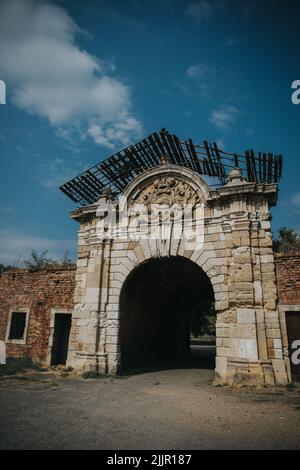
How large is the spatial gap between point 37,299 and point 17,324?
156cm

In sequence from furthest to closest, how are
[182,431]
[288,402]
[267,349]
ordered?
[267,349] → [288,402] → [182,431]

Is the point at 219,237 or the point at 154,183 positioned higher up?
the point at 154,183

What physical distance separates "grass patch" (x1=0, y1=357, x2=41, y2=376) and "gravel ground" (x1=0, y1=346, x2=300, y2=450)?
3.82 feet

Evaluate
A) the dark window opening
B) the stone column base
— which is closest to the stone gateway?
the stone column base

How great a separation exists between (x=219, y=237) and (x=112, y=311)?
409cm

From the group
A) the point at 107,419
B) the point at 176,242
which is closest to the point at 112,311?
the point at 176,242

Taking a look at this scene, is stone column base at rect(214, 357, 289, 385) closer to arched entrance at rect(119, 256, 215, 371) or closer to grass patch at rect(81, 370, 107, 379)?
grass patch at rect(81, 370, 107, 379)

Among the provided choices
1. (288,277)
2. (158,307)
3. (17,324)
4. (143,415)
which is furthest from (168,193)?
(17,324)

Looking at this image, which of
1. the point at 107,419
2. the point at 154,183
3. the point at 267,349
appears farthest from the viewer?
the point at 154,183

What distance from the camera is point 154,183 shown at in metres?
10.5

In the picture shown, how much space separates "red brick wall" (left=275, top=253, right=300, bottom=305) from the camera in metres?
7.98

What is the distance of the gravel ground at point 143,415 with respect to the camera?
3.93m

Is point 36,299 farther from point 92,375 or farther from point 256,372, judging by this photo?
point 256,372
